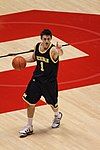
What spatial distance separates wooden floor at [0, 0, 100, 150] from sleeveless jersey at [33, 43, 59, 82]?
31.3 inches

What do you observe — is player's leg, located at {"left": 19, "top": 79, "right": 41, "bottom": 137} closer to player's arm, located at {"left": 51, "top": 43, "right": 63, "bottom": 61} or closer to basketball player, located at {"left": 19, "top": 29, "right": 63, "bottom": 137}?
basketball player, located at {"left": 19, "top": 29, "right": 63, "bottom": 137}

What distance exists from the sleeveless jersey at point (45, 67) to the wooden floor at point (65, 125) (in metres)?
0.79

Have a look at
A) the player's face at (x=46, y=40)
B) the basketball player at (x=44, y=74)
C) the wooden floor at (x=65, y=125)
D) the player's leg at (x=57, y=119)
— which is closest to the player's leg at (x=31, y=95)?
the basketball player at (x=44, y=74)

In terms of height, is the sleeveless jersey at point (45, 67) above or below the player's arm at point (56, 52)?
below

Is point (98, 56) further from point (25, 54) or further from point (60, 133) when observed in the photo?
point (60, 133)

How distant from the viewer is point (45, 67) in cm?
705

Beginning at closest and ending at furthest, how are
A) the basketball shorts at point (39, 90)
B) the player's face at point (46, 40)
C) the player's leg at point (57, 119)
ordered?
the player's face at point (46, 40), the basketball shorts at point (39, 90), the player's leg at point (57, 119)

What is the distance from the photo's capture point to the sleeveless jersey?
7020mm

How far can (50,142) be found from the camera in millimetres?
7156

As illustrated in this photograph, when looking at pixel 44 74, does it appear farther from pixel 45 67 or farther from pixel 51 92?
pixel 51 92

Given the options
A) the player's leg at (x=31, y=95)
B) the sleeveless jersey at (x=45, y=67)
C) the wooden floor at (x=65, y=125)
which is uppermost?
the sleeveless jersey at (x=45, y=67)

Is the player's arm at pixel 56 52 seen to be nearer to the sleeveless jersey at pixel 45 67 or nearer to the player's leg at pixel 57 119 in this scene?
the sleeveless jersey at pixel 45 67

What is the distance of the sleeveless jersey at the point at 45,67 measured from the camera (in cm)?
702

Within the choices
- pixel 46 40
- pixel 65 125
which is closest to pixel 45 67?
pixel 46 40
